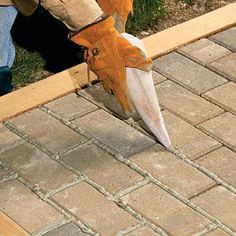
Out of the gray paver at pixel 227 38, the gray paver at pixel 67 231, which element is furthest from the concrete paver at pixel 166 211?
the gray paver at pixel 227 38

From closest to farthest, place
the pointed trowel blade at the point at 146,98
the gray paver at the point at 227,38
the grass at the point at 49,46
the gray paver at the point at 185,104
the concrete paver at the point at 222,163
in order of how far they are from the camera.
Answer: the pointed trowel blade at the point at 146,98, the concrete paver at the point at 222,163, the gray paver at the point at 185,104, the gray paver at the point at 227,38, the grass at the point at 49,46

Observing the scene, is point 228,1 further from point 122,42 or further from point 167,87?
point 122,42

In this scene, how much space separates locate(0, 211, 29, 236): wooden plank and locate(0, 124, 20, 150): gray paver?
0.68 m

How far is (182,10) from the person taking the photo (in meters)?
7.70

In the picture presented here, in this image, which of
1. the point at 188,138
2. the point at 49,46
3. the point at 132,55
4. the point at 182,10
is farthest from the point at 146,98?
the point at 182,10

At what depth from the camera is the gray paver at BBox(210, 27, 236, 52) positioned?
22.4ft

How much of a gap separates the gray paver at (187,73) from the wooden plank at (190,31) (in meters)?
0.08

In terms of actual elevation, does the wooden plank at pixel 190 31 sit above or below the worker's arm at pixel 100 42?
below

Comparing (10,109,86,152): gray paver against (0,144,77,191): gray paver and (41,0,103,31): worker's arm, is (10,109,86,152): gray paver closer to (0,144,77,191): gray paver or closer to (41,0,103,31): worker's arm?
(0,144,77,191): gray paver

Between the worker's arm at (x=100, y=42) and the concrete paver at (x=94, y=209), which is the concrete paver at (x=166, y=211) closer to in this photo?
the concrete paver at (x=94, y=209)

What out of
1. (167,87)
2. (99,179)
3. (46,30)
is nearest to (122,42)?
(99,179)

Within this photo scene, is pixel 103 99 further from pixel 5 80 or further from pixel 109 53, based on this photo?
→ pixel 109 53

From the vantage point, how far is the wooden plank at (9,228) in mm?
5086

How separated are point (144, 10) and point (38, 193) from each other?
248 cm
